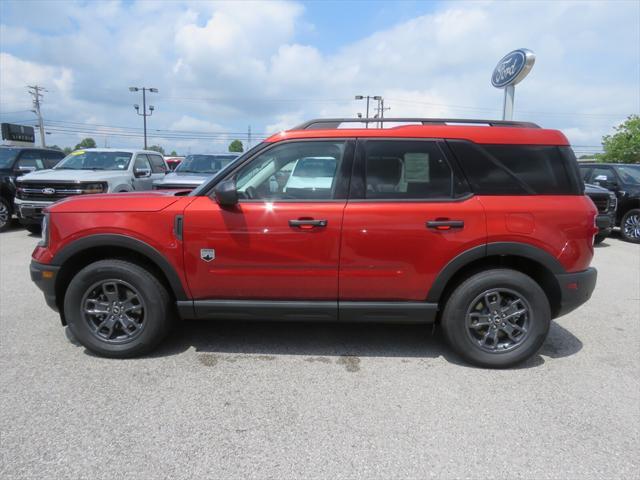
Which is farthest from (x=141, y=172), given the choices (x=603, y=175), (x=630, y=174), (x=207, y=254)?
(x=630, y=174)

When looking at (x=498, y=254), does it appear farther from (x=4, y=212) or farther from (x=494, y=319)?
(x=4, y=212)

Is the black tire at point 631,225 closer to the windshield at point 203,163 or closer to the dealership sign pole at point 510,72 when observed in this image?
the dealership sign pole at point 510,72

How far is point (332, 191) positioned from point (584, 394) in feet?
7.60

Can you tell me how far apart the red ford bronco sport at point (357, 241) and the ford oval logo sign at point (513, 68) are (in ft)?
23.9

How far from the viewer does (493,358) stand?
323 cm

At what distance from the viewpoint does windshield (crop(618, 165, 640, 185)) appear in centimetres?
996

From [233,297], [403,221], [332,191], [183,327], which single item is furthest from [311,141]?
[183,327]

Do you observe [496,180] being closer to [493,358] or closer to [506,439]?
[493,358]

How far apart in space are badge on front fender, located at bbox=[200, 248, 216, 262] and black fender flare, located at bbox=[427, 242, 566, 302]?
1.69m

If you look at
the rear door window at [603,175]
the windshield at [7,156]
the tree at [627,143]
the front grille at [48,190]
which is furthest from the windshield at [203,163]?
the tree at [627,143]

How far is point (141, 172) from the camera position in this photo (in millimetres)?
9750

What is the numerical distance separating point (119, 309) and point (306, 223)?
5.46ft

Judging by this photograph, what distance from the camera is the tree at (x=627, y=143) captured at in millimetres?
31516

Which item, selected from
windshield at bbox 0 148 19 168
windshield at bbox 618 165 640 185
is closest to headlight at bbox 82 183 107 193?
windshield at bbox 0 148 19 168
